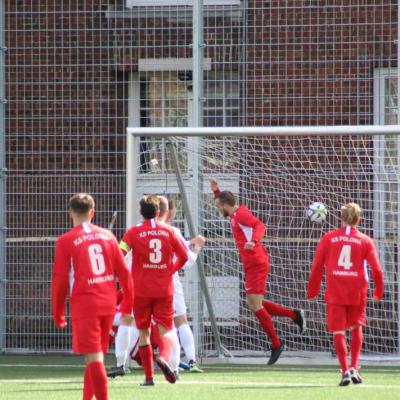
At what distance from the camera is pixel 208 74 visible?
55.6ft

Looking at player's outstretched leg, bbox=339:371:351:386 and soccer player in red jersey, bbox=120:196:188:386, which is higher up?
soccer player in red jersey, bbox=120:196:188:386

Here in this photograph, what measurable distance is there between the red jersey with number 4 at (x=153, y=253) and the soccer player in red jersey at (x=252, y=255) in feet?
8.87

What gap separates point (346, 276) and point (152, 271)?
178 centimetres

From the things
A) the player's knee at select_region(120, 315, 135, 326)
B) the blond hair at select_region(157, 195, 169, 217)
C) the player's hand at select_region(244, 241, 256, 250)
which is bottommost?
the player's knee at select_region(120, 315, 135, 326)

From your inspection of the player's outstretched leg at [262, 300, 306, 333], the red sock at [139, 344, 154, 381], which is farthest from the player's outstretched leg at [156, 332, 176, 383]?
the player's outstretched leg at [262, 300, 306, 333]

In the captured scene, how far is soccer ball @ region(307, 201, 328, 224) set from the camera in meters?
14.8

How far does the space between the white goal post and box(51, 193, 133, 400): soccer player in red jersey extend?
5.46m

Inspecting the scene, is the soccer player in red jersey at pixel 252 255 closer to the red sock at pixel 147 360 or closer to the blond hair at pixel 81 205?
the red sock at pixel 147 360

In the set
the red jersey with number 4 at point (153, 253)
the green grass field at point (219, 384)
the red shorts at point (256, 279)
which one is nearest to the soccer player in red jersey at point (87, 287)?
the green grass field at point (219, 384)

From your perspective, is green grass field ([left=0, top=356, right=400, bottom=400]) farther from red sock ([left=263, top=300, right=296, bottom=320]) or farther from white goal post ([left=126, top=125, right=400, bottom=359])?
white goal post ([left=126, top=125, right=400, bottom=359])

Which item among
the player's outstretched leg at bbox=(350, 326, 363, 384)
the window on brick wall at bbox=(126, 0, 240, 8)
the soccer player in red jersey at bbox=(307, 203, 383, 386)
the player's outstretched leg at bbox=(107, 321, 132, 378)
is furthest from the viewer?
the window on brick wall at bbox=(126, 0, 240, 8)

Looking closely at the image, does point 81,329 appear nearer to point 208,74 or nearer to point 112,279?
point 112,279

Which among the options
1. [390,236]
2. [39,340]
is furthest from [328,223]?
[39,340]

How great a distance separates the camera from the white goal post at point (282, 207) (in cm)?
1534
